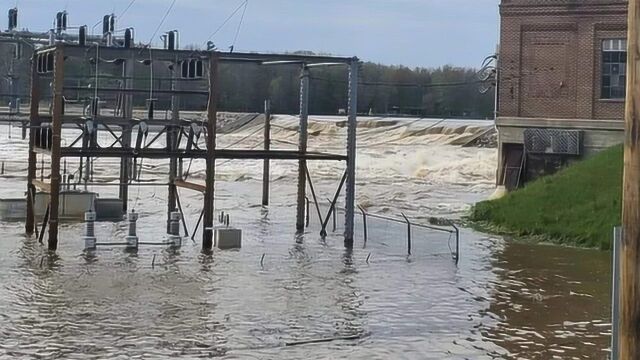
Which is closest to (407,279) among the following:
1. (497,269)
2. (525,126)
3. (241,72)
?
(497,269)

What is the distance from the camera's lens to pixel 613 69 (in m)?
34.9

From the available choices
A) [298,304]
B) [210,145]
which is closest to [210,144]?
[210,145]

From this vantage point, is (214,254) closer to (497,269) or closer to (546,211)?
(497,269)

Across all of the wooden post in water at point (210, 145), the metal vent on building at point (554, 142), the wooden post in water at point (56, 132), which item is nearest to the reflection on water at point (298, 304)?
the wooden post in water at point (210, 145)

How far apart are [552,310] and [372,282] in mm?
3493

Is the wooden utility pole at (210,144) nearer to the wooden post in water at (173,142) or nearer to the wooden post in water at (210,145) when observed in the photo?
the wooden post in water at (210,145)

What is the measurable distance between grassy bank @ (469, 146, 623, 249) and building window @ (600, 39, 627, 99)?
12.0 feet

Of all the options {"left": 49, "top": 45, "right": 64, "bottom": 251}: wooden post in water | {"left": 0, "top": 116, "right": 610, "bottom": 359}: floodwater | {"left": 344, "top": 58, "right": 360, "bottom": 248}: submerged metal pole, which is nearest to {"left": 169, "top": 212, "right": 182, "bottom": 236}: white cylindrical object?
{"left": 0, "top": 116, "right": 610, "bottom": 359}: floodwater

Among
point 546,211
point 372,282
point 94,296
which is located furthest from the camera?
point 546,211

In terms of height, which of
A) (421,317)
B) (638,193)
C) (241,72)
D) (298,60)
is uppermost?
(241,72)

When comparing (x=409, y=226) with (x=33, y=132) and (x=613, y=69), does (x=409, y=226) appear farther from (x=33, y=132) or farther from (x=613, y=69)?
(x=613, y=69)

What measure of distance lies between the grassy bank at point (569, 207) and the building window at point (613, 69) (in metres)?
3.67

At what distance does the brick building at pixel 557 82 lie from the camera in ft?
112

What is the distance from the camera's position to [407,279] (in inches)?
701
